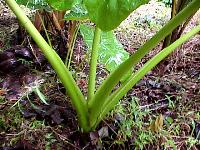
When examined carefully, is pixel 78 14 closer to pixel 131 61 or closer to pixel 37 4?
pixel 37 4

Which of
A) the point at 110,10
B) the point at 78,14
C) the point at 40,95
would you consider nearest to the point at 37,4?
the point at 78,14

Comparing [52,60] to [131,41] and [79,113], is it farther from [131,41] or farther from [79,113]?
[131,41]

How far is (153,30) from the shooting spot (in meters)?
1.81

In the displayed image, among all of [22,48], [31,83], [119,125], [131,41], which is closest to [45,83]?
[31,83]

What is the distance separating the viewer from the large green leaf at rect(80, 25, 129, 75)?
128 cm

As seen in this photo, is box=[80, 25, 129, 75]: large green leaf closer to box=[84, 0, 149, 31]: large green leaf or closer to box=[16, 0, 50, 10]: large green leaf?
box=[16, 0, 50, 10]: large green leaf

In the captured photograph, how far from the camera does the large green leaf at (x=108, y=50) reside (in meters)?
1.28

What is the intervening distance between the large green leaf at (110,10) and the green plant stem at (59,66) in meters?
0.31

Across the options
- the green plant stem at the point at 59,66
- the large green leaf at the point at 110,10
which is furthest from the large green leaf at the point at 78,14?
the large green leaf at the point at 110,10

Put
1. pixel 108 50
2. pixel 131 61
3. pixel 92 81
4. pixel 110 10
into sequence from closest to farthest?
pixel 110 10, pixel 131 61, pixel 92 81, pixel 108 50

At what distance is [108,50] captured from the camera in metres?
1.33

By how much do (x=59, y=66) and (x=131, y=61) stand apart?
213 mm

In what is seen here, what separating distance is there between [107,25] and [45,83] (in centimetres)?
72

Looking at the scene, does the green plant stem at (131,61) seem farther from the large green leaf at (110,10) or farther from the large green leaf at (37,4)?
the large green leaf at (37,4)
